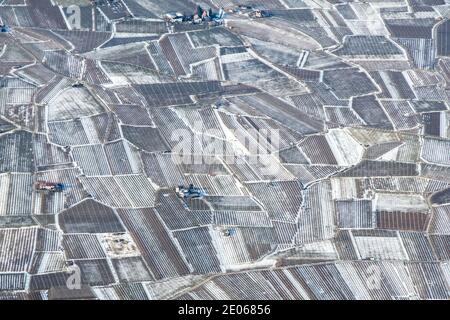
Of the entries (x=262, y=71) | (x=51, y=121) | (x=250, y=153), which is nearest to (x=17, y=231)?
(x=51, y=121)

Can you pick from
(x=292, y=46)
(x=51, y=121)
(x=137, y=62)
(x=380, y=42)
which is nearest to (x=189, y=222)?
(x=51, y=121)

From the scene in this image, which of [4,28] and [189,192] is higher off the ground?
[4,28]

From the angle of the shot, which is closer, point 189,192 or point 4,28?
point 189,192

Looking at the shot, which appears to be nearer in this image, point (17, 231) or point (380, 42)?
point (17, 231)

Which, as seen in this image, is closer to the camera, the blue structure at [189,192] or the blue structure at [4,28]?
the blue structure at [189,192]

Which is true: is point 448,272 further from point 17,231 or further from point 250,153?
point 17,231

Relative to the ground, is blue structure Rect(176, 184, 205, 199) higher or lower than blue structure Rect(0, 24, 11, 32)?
lower

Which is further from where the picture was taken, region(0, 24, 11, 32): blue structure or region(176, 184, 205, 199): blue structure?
region(0, 24, 11, 32): blue structure

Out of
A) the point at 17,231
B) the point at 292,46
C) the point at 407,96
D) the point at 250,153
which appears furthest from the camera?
the point at 292,46

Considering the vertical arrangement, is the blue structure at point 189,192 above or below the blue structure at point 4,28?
below

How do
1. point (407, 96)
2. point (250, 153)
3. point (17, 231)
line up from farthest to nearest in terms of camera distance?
point (407, 96) < point (250, 153) < point (17, 231)
